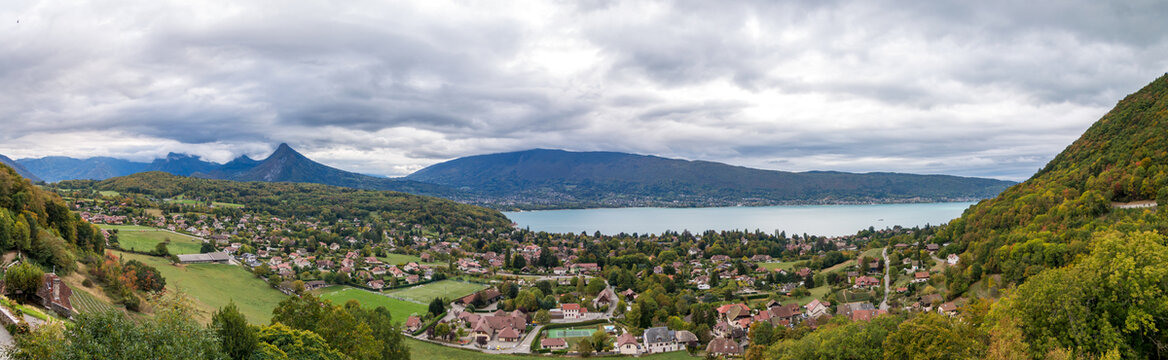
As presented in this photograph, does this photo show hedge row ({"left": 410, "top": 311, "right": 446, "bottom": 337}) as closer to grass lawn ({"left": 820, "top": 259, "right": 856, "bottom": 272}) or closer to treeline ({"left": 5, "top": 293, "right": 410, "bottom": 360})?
treeline ({"left": 5, "top": 293, "right": 410, "bottom": 360})

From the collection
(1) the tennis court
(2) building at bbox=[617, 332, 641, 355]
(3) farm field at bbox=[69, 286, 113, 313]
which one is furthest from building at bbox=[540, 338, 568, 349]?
(3) farm field at bbox=[69, 286, 113, 313]

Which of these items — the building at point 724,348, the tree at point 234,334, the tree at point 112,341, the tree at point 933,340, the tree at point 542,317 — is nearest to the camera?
the tree at point 112,341

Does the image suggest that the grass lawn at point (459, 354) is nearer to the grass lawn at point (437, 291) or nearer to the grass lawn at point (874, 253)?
the grass lawn at point (437, 291)

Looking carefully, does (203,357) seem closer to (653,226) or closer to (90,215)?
(90,215)

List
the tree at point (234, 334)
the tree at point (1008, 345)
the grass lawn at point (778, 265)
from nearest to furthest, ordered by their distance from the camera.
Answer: the tree at point (1008, 345) < the tree at point (234, 334) < the grass lawn at point (778, 265)

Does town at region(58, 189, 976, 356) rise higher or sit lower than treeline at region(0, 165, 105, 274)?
lower

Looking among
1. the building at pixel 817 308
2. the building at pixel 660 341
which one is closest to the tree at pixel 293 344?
the building at pixel 660 341

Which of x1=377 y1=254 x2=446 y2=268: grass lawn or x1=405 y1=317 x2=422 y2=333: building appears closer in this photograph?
x1=405 y1=317 x2=422 y2=333: building
